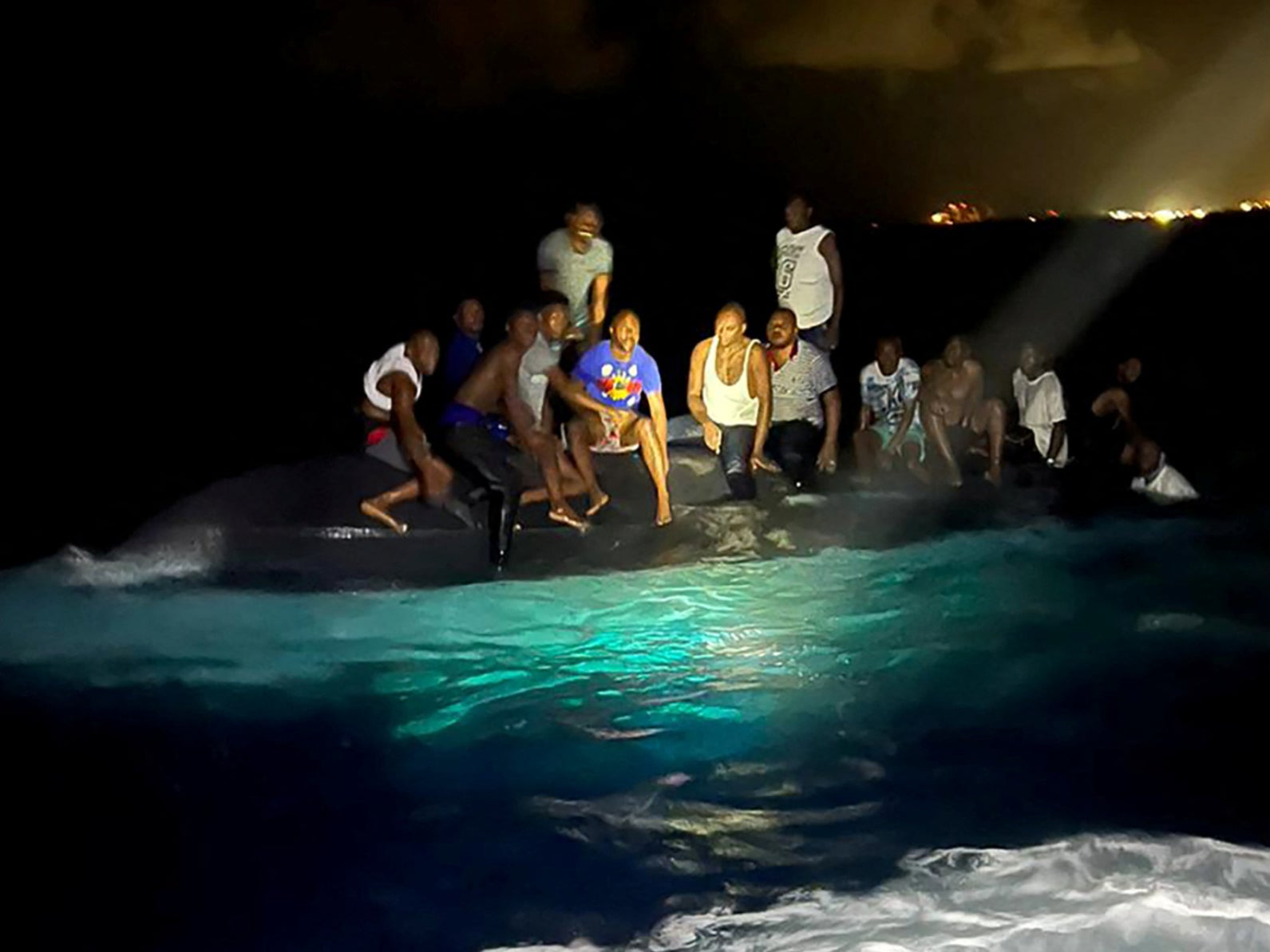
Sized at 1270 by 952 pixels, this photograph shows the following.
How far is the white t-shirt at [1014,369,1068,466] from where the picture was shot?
10438 millimetres

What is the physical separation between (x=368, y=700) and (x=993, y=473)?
17.9 feet

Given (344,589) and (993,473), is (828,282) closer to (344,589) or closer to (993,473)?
(993,473)

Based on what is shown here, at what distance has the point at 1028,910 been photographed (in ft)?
15.2

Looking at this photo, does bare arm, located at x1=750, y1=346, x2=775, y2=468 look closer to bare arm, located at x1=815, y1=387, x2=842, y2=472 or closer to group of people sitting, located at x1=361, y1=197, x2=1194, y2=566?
group of people sitting, located at x1=361, y1=197, x2=1194, y2=566

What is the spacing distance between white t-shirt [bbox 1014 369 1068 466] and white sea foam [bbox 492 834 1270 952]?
19.1 ft

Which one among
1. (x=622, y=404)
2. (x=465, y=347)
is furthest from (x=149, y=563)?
(x=622, y=404)

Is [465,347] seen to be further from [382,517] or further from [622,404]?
[382,517]

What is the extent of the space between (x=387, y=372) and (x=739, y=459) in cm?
243

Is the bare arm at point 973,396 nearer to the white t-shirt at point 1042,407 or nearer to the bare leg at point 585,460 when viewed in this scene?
the white t-shirt at point 1042,407

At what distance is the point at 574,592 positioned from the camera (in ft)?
26.6

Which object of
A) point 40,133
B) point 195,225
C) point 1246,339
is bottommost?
point 1246,339

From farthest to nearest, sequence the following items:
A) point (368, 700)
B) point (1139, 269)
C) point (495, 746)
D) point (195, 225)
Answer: point (1139, 269) → point (195, 225) → point (368, 700) → point (495, 746)

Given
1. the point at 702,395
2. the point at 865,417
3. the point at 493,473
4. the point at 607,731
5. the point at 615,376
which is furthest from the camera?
the point at 865,417

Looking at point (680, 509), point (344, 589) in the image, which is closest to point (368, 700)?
point (344, 589)
